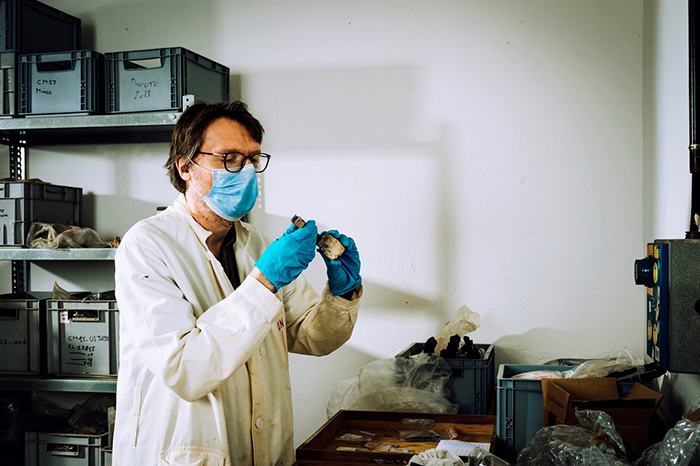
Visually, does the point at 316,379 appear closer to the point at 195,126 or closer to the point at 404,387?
the point at 404,387

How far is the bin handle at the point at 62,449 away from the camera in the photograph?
2.63 m

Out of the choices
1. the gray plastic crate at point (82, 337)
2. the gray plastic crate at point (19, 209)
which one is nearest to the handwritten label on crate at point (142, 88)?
the gray plastic crate at point (19, 209)

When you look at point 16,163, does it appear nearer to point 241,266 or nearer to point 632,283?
point 241,266

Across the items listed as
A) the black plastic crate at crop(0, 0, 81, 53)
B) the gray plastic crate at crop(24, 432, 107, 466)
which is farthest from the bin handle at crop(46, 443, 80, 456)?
the black plastic crate at crop(0, 0, 81, 53)

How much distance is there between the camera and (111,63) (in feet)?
8.71

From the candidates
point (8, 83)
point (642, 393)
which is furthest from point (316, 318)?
point (8, 83)

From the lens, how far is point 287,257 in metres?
1.54

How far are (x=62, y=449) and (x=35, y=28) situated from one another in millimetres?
1804

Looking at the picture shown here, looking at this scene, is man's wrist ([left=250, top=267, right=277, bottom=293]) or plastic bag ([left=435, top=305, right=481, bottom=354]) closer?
man's wrist ([left=250, top=267, right=277, bottom=293])

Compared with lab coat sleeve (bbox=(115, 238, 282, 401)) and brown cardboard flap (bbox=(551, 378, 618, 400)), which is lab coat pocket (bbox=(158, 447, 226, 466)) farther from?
brown cardboard flap (bbox=(551, 378, 618, 400))

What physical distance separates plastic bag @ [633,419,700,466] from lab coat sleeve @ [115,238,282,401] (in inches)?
33.0

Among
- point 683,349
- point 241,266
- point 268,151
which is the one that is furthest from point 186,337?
point 268,151

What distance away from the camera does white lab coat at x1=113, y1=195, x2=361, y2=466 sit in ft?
4.80

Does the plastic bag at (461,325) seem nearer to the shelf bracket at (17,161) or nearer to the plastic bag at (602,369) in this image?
the plastic bag at (602,369)
